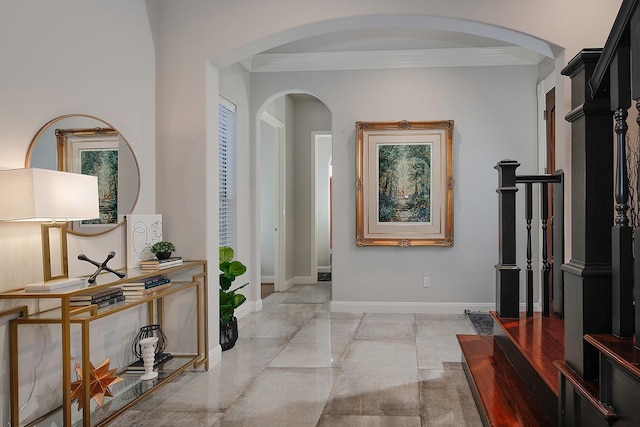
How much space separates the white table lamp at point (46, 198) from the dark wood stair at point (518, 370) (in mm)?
2145

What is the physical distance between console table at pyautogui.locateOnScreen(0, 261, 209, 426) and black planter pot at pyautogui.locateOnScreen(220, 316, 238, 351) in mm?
571

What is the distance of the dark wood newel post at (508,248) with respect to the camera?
3.46 metres

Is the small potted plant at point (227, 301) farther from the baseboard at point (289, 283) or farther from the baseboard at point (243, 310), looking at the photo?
the baseboard at point (289, 283)

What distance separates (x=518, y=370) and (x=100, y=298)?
227 cm

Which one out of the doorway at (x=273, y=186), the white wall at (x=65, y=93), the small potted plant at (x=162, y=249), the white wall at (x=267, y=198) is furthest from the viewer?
the white wall at (x=267, y=198)

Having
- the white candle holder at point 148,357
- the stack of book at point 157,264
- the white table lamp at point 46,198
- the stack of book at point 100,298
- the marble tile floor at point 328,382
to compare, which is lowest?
the marble tile floor at point 328,382

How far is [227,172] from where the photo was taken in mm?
5398

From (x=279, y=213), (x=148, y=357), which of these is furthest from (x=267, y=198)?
(x=148, y=357)

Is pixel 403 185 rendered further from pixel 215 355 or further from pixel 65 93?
pixel 65 93

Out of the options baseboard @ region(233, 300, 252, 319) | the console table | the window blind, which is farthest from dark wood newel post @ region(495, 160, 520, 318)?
baseboard @ region(233, 300, 252, 319)

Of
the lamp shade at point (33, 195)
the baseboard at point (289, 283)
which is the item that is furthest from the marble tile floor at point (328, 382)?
the baseboard at point (289, 283)

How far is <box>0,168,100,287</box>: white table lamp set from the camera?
2.28 m

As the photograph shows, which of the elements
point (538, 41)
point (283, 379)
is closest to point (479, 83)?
point (538, 41)

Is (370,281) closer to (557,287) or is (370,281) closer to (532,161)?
(532,161)
